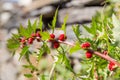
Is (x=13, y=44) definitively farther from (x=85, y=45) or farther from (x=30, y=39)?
(x=85, y=45)

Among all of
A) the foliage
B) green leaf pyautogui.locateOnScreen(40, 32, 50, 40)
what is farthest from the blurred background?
green leaf pyautogui.locateOnScreen(40, 32, 50, 40)

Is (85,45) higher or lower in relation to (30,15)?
higher

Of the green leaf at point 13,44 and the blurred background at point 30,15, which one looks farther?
the blurred background at point 30,15

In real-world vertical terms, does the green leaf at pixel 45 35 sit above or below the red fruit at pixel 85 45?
above

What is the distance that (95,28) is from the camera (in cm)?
97

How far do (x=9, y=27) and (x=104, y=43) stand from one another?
5.42 metres

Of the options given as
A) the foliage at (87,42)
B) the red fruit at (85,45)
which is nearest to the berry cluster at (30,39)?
the foliage at (87,42)

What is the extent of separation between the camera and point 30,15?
5.79 meters

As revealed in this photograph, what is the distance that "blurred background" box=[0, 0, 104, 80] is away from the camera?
15.7 ft

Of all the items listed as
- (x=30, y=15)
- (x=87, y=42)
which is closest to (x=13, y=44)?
(x=87, y=42)

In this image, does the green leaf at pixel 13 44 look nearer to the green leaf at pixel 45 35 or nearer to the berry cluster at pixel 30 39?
the berry cluster at pixel 30 39

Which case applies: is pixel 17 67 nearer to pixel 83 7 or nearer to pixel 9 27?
pixel 9 27

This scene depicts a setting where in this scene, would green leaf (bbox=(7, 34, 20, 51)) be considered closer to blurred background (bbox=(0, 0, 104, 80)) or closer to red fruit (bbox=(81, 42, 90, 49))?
red fruit (bbox=(81, 42, 90, 49))

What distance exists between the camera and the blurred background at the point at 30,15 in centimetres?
478
